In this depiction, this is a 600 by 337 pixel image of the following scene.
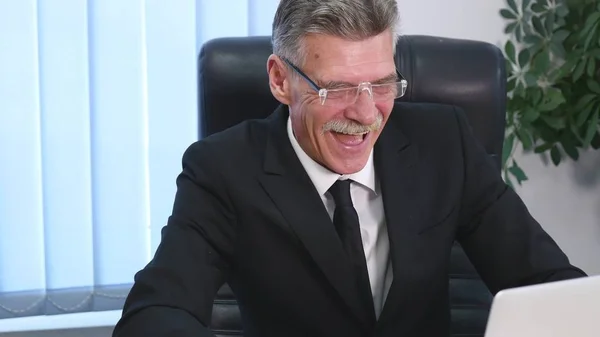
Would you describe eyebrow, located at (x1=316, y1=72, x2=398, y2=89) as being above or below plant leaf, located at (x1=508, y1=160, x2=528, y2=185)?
above

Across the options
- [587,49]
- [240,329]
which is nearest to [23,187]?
[240,329]

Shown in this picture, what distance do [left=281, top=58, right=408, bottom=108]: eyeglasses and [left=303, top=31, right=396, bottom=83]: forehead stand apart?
1cm

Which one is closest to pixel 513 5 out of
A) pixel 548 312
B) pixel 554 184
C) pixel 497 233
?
pixel 554 184

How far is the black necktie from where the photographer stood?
4.59ft

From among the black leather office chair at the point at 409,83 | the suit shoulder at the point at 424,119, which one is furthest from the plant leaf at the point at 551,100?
the suit shoulder at the point at 424,119

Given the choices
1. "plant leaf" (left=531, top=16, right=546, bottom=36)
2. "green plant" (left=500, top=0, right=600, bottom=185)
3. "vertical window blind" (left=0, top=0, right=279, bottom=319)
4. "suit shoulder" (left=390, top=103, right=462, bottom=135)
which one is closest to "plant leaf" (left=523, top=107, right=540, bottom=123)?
"green plant" (left=500, top=0, right=600, bottom=185)

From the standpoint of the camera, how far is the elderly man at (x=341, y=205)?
132 centimetres

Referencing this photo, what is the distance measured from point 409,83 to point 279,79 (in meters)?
0.32

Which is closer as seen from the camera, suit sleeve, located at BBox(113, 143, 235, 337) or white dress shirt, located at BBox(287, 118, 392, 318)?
suit sleeve, located at BBox(113, 143, 235, 337)

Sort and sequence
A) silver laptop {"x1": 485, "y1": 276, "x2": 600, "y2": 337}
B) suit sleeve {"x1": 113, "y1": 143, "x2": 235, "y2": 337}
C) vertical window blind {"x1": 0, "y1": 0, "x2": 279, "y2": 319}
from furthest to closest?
vertical window blind {"x1": 0, "y1": 0, "x2": 279, "y2": 319} < suit sleeve {"x1": 113, "y1": 143, "x2": 235, "y2": 337} < silver laptop {"x1": 485, "y1": 276, "x2": 600, "y2": 337}

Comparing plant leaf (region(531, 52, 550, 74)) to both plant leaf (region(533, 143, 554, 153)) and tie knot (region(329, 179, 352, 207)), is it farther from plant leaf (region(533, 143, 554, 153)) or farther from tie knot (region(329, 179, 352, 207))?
tie knot (region(329, 179, 352, 207))

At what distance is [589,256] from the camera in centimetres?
272

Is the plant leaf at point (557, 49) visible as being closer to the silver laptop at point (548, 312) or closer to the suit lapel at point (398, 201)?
the suit lapel at point (398, 201)

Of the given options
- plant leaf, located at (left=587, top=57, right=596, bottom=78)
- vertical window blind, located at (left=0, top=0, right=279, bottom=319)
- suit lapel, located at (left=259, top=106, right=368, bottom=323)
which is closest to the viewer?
suit lapel, located at (left=259, top=106, right=368, bottom=323)
